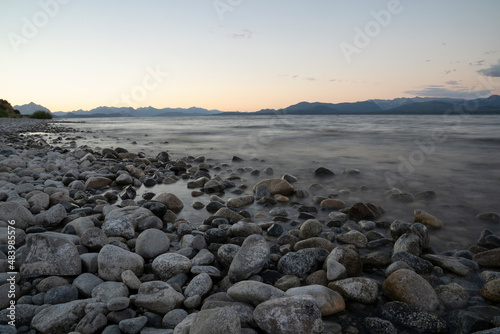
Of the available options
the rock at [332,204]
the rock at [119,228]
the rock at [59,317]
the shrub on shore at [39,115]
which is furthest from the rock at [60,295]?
the shrub on shore at [39,115]

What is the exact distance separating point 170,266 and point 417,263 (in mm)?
2745

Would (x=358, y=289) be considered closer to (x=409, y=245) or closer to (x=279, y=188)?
(x=409, y=245)

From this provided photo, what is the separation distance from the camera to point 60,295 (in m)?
2.65

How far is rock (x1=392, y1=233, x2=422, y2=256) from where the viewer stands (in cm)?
350

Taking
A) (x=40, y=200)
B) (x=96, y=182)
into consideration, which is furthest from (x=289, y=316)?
(x=96, y=182)

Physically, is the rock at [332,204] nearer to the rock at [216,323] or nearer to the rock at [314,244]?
the rock at [314,244]

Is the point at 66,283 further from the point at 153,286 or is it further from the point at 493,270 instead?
the point at 493,270

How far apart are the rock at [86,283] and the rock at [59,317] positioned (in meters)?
0.33

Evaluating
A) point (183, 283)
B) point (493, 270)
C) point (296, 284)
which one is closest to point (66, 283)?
point (183, 283)

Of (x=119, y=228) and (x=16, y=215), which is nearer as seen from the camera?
(x=119, y=228)

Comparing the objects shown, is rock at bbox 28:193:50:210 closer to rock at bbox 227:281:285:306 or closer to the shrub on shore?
rock at bbox 227:281:285:306

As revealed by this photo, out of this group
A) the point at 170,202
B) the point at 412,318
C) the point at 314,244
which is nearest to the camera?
the point at 412,318

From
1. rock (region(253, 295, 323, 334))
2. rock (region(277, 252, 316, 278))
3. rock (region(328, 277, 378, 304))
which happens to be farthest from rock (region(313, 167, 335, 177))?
rock (region(253, 295, 323, 334))

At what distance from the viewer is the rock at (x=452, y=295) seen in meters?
2.68
